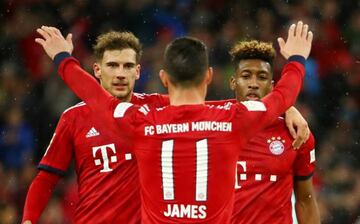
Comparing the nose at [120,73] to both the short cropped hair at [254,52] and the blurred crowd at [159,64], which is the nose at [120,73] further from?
the blurred crowd at [159,64]

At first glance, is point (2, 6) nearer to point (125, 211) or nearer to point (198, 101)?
point (125, 211)

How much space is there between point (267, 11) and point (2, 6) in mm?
4116

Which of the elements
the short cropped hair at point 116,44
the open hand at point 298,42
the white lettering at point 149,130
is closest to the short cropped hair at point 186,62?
the white lettering at point 149,130

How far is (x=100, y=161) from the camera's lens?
6785 mm

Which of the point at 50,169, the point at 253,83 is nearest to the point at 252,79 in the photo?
the point at 253,83

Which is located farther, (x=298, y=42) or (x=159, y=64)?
(x=159, y=64)

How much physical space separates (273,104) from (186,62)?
544 mm

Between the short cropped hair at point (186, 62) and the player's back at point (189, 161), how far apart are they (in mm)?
155

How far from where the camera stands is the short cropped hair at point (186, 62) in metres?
5.16

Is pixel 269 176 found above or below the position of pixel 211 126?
below

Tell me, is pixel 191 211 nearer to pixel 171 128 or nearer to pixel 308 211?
pixel 171 128

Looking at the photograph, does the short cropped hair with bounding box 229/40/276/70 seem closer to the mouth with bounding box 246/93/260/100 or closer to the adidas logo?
the mouth with bounding box 246/93/260/100

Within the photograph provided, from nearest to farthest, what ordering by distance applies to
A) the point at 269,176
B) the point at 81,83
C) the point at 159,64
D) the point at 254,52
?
the point at 81,83
the point at 269,176
the point at 254,52
the point at 159,64

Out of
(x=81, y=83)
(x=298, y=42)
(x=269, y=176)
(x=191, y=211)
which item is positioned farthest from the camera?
(x=269, y=176)
